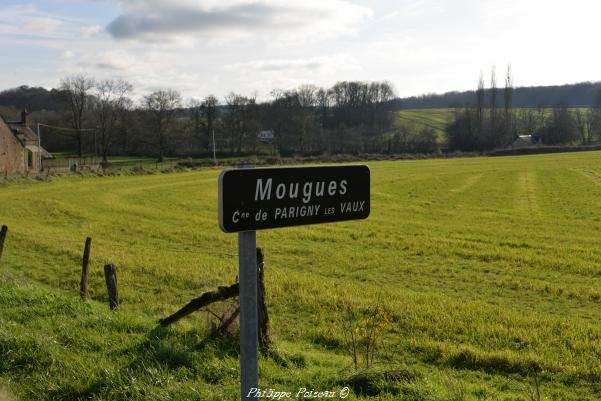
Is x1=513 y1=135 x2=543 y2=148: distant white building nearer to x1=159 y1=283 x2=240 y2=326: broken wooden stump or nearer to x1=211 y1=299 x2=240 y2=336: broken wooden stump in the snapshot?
x1=159 y1=283 x2=240 y2=326: broken wooden stump

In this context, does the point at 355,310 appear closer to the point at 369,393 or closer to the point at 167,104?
the point at 369,393

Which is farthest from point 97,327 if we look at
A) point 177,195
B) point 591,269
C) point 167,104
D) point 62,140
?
point 62,140

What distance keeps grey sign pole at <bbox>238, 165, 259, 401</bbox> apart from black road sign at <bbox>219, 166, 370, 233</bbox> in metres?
0.15

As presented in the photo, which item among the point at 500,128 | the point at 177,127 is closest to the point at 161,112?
the point at 177,127

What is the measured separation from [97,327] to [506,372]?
5407 millimetres

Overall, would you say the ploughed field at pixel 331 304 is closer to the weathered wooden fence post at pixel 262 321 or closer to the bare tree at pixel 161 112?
the weathered wooden fence post at pixel 262 321

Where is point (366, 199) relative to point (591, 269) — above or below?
above

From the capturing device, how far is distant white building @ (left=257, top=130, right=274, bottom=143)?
105 metres

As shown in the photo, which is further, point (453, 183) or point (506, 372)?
point (453, 183)

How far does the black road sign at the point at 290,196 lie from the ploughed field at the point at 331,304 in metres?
2.18

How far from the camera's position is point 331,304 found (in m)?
11.5

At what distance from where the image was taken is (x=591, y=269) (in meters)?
15.3

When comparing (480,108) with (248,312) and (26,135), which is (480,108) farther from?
(248,312)

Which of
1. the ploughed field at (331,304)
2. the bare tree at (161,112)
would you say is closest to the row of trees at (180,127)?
the bare tree at (161,112)
